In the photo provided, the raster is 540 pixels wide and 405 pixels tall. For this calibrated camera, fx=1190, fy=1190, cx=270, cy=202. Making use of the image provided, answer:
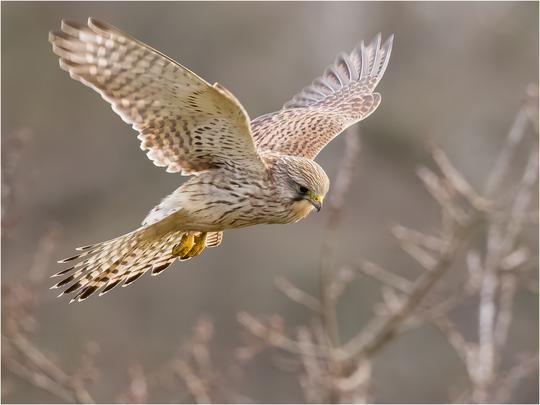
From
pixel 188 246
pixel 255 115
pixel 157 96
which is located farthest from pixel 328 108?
pixel 255 115

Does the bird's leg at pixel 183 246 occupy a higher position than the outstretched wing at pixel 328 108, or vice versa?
the outstretched wing at pixel 328 108

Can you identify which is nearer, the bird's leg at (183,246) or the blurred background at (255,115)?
the bird's leg at (183,246)

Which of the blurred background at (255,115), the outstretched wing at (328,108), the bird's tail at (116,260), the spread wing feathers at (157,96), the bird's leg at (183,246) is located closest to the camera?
the spread wing feathers at (157,96)

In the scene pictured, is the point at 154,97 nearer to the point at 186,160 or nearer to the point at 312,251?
the point at 186,160

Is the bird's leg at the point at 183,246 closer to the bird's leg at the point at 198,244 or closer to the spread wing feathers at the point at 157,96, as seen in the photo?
the bird's leg at the point at 198,244

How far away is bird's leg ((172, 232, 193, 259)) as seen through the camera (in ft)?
15.6

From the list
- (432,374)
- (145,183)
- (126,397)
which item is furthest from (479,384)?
(145,183)

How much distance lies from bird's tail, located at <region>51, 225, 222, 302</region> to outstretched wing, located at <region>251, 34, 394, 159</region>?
0.81m

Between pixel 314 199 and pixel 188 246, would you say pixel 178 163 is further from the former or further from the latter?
pixel 314 199

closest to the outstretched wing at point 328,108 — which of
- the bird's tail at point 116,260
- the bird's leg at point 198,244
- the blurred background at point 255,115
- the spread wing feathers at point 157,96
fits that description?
the bird's leg at point 198,244

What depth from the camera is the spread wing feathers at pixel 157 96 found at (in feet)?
13.9

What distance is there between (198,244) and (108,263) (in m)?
0.39

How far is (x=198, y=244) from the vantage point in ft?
15.8

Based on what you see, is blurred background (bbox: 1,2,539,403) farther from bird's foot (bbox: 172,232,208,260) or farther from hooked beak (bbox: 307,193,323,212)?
hooked beak (bbox: 307,193,323,212)
